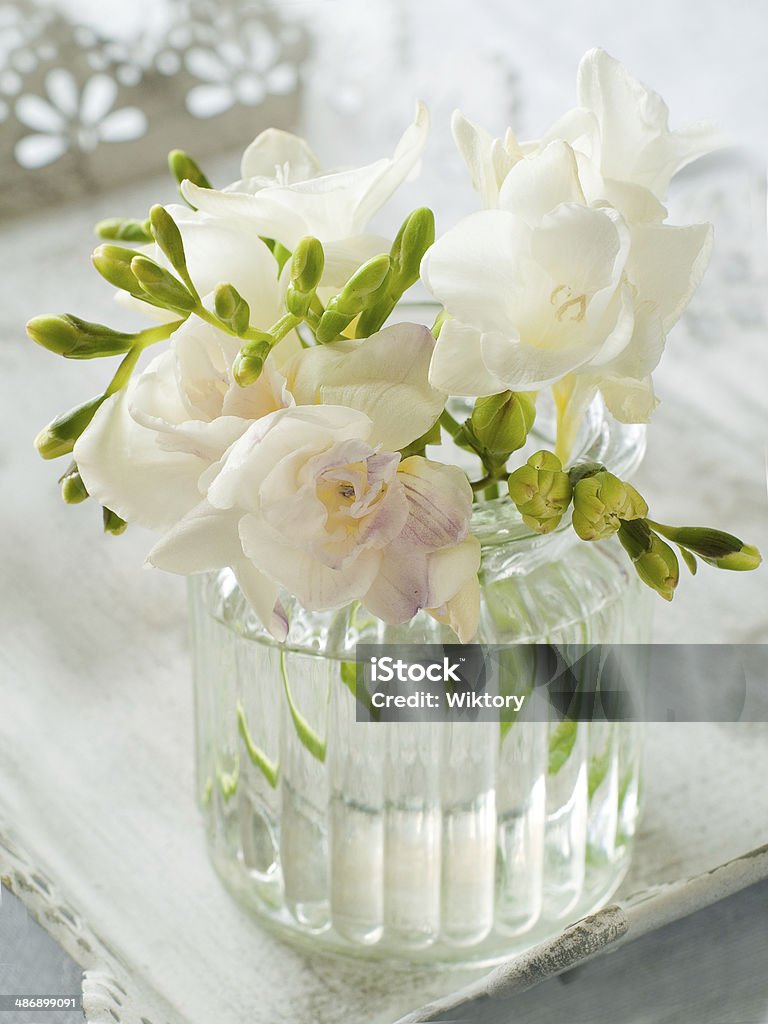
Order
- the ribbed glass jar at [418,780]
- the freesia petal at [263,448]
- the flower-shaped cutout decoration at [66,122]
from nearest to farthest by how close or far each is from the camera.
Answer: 1. the freesia petal at [263,448]
2. the ribbed glass jar at [418,780]
3. the flower-shaped cutout decoration at [66,122]

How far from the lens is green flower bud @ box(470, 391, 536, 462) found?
32cm

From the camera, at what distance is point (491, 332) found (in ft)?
0.93

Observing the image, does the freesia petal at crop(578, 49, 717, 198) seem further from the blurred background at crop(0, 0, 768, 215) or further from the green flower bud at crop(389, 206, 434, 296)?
the blurred background at crop(0, 0, 768, 215)

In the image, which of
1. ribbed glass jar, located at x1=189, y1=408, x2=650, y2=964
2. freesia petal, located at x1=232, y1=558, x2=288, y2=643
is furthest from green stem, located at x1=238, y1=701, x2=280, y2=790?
→ freesia petal, located at x1=232, y1=558, x2=288, y2=643

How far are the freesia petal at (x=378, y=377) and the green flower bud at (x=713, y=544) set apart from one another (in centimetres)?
6

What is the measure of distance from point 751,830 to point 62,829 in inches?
9.6

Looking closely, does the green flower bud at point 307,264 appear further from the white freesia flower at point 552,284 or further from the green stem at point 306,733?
the green stem at point 306,733

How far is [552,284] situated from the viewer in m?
0.29

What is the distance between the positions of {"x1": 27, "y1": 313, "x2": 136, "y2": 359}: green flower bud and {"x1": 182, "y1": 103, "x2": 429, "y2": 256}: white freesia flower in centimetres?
4

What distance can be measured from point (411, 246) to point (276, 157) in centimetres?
7

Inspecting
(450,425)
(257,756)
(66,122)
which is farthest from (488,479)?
(66,122)

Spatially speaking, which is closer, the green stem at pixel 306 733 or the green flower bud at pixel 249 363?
the green flower bud at pixel 249 363

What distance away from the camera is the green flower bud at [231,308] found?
0.91 ft

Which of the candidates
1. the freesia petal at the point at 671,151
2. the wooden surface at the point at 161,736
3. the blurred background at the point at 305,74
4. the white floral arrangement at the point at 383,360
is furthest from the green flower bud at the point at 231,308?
the blurred background at the point at 305,74
